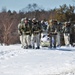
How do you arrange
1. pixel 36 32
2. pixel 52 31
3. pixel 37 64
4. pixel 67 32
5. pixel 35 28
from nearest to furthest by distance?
pixel 37 64 → pixel 35 28 → pixel 36 32 → pixel 52 31 → pixel 67 32

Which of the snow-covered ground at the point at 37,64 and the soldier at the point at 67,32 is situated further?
the soldier at the point at 67,32

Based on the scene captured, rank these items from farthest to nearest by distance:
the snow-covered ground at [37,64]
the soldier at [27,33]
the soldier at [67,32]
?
the soldier at [67,32]
the soldier at [27,33]
the snow-covered ground at [37,64]

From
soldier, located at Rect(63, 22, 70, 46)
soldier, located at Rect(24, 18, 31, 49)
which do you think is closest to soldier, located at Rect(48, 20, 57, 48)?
soldier, located at Rect(63, 22, 70, 46)

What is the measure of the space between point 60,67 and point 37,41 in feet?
27.5

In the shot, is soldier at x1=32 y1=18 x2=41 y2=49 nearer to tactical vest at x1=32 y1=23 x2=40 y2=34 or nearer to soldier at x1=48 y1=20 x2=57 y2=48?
tactical vest at x1=32 y1=23 x2=40 y2=34

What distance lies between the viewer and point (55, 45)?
23312 millimetres

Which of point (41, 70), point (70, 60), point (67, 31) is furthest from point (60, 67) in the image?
point (67, 31)

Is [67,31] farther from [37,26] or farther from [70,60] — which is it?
[70,60]

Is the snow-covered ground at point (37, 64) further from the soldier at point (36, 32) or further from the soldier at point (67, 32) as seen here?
the soldier at point (67, 32)

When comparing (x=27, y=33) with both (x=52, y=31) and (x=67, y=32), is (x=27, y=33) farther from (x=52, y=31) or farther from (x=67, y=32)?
(x=67, y=32)

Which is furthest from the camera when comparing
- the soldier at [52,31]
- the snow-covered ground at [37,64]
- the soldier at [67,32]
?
the soldier at [67,32]

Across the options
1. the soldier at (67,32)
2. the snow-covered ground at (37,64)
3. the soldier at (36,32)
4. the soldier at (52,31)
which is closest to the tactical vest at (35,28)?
the soldier at (36,32)

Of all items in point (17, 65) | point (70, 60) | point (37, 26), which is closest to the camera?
point (17, 65)

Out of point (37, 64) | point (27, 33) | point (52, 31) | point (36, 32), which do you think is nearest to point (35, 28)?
point (36, 32)
